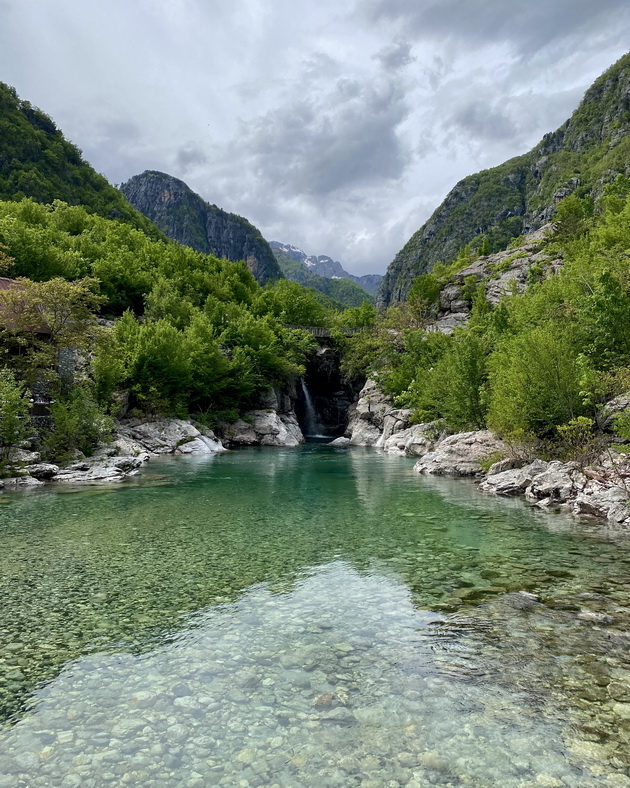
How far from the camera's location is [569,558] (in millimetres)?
12055

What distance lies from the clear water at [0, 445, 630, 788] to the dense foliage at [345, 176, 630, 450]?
10234 millimetres

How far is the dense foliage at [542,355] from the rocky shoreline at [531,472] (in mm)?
1761

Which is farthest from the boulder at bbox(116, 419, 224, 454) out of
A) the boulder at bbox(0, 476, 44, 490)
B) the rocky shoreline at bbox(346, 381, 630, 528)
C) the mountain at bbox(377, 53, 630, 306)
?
the mountain at bbox(377, 53, 630, 306)

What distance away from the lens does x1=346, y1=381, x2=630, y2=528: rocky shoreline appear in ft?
56.7

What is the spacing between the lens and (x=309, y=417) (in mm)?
80750

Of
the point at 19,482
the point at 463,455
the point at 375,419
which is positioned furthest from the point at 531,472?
the point at 375,419

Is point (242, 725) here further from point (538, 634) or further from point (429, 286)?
point (429, 286)

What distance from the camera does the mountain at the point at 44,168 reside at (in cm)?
9181

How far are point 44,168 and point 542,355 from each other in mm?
112241

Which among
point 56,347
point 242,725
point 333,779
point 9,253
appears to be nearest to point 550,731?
point 333,779

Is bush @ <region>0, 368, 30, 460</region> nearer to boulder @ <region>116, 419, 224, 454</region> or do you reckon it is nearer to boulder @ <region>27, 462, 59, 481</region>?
boulder @ <region>27, 462, 59, 481</region>

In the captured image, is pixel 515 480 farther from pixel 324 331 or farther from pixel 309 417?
pixel 324 331

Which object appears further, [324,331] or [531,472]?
[324,331]

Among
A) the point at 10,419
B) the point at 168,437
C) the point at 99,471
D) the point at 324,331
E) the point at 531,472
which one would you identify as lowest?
the point at 99,471
